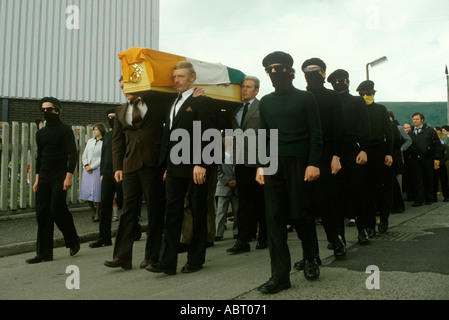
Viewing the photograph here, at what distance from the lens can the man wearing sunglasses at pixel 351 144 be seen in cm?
595

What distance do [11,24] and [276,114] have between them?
17310 mm

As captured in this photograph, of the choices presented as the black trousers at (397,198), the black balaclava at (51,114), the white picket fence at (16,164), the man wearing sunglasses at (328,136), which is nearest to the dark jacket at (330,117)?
the man wearing sunglasses at (328,136)

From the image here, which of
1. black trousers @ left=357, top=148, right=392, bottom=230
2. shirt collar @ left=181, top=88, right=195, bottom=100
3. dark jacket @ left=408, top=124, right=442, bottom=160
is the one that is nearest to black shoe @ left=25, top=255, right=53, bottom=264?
shirt collar @ left=181, top=88, right=195, bottom=100

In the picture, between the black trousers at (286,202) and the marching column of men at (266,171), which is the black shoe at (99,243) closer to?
the marching column of men at (266,171)

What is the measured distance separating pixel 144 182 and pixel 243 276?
1.42 metres

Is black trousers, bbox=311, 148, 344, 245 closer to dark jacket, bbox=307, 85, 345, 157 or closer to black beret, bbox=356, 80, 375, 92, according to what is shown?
dark jacket, bbox=307, 85, 345, 157

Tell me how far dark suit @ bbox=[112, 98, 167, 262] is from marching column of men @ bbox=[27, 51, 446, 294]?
10mm

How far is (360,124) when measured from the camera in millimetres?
6059

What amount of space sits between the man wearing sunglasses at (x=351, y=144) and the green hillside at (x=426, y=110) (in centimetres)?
3228

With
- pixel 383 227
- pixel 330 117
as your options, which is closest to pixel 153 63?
pixel 330 117

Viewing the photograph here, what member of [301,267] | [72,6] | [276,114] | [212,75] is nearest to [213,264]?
[301,267]

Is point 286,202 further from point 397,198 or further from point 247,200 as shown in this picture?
point 397,198

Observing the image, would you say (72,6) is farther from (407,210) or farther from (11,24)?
(407,210)

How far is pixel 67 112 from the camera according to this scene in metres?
19.5
